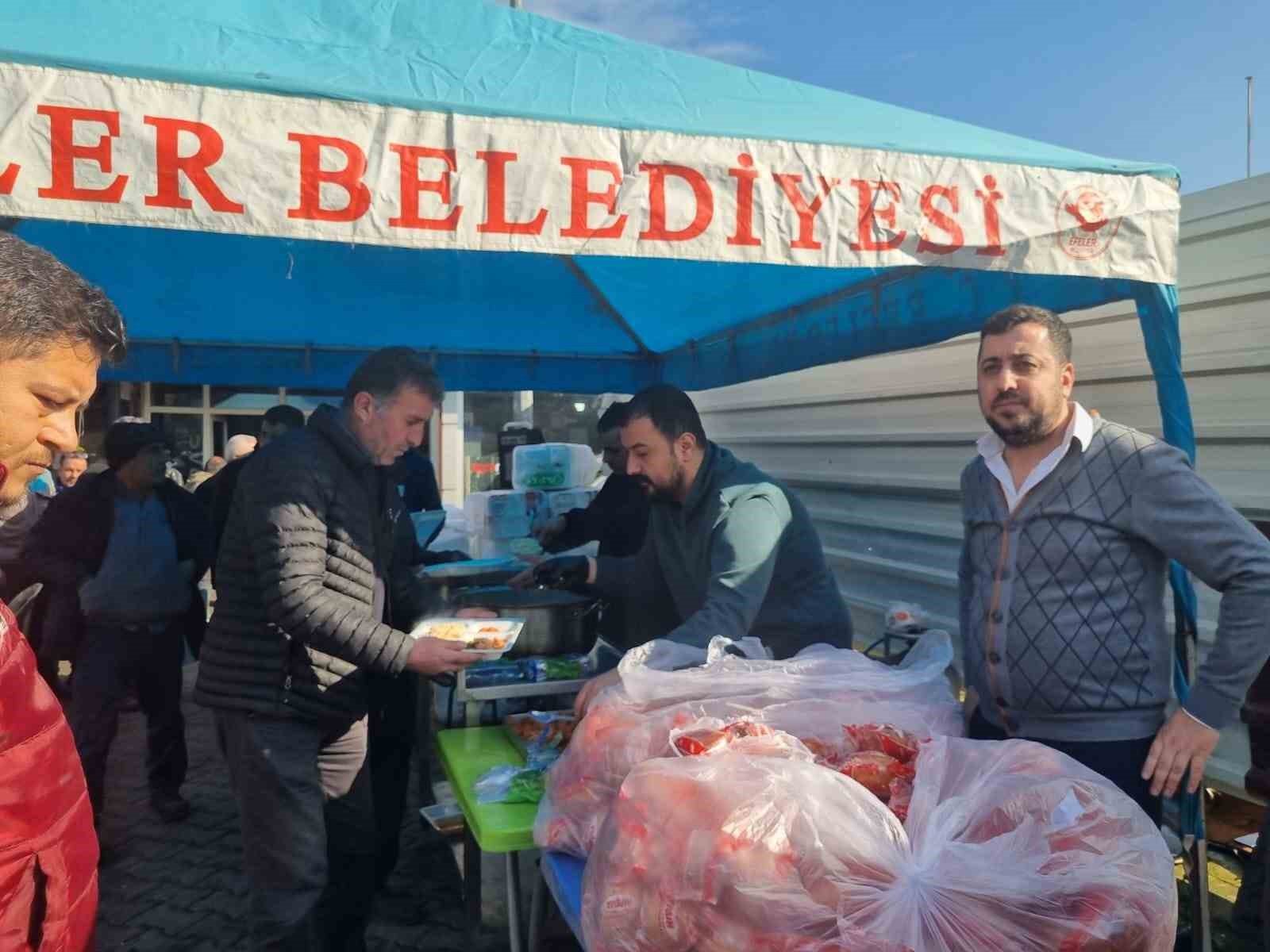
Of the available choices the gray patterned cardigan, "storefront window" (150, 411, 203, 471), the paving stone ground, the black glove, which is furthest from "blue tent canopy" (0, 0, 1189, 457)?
"storefront window" (150, 411, 203, 471)

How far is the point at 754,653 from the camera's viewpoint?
7.04 feet

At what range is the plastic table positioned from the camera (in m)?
1.91

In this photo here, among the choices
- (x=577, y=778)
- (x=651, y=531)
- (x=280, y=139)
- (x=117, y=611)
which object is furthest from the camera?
(x=117, y=611)

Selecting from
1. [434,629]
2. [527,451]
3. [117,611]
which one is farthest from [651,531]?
[527,451]

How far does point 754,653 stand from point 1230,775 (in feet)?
6.37

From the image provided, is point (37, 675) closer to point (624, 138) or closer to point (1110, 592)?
point (624, 138)

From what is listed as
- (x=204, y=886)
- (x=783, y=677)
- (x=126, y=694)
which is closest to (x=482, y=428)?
(x=126, y=694)

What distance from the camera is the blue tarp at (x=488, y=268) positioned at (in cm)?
209

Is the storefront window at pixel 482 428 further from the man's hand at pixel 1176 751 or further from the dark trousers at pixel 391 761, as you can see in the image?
the man's hand at pixel 1176 751

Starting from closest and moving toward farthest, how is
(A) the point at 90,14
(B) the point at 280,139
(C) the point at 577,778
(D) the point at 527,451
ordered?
(C) the point at 577,778 < (B) the point at 280,139 < (A) the point at 90,14 < (D) the point at 527,451

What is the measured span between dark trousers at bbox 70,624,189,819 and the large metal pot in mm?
2144

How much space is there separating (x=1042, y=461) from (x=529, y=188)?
150 cm

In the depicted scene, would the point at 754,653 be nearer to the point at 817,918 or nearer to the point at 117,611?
the point at 817,918

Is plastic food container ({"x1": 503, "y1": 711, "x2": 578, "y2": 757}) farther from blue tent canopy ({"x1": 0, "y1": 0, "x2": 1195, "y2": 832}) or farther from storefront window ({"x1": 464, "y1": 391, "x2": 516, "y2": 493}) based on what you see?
storefront window ({"x1": 464, "y1": 391, "x2": 516, "y2": 493})
